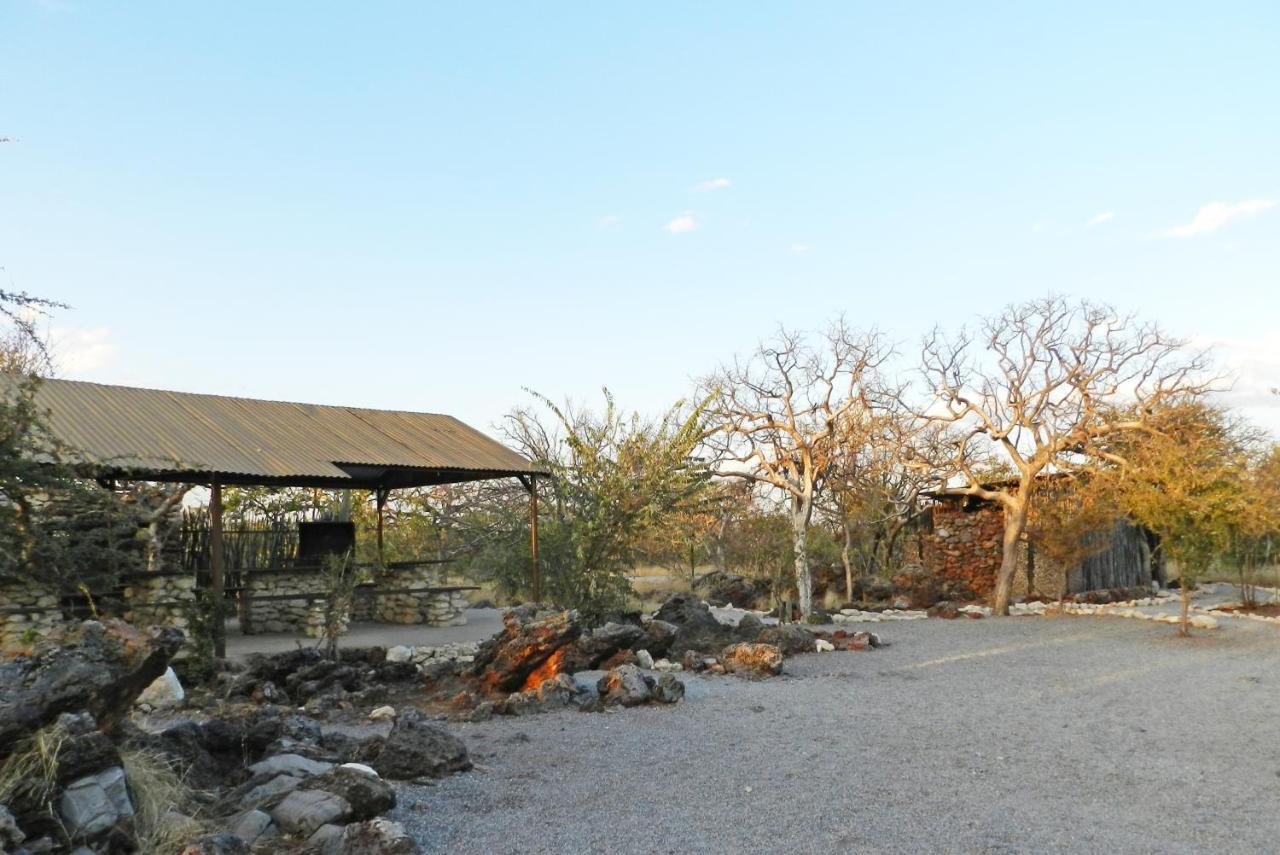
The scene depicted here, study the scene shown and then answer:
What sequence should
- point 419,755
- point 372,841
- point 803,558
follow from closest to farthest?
point 372,841, point 419,755, point 803,558

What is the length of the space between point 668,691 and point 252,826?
194 inches

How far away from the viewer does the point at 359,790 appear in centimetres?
553

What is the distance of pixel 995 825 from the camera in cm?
564

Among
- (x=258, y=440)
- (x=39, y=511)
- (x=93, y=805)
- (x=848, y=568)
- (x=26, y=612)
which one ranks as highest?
(x=258, y=440)

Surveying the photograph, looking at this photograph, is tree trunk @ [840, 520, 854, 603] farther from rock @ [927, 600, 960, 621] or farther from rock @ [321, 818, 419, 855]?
rock @ [321, 818, 419, 855]

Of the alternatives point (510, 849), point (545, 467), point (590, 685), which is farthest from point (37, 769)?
point (545, 467)

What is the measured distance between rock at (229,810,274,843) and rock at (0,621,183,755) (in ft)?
3.10

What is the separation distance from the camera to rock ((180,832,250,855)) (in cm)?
461

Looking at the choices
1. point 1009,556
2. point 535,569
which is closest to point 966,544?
point 1009,556

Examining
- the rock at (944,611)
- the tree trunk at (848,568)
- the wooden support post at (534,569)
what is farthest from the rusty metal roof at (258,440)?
the rock at (944,611)

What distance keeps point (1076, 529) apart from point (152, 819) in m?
16.4

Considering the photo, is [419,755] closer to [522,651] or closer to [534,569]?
[522,651]

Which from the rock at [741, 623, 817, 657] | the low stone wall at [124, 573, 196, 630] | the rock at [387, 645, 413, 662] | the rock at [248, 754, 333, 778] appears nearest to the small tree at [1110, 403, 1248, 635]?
the rock at [741, 623, 817, 657]

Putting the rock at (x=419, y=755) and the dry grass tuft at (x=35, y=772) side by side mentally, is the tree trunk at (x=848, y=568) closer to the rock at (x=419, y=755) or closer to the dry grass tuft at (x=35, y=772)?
the rock at (x=419, y=755)
